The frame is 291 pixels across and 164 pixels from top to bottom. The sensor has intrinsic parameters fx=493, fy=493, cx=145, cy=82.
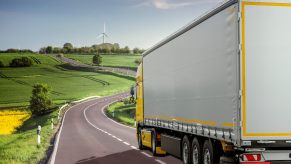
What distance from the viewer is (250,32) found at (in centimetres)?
980

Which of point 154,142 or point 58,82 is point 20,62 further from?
point 154,142

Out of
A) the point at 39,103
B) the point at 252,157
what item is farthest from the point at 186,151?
the point at 39,103

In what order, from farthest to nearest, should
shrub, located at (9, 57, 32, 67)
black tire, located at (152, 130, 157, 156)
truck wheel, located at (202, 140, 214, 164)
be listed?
shrub, located at (9, 57, 32, 67), black tire, located at (152, 130, 157, 156), truck wheel, located at (202, 140, 214, 164)

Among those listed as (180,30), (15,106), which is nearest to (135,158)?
(180,30)

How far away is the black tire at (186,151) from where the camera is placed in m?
13.5

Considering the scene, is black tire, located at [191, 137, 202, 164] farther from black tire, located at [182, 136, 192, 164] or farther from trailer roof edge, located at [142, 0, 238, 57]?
trailer roof edge, located at [142, 0, 238, 57]

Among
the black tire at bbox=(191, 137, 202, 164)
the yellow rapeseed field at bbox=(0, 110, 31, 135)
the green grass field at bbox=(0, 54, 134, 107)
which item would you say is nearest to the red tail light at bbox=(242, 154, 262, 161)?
the black tire at bbox=(191, 137, 202, 164)

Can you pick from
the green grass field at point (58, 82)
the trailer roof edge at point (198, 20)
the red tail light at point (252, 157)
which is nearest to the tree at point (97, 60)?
the green grass field at point (58, 82)

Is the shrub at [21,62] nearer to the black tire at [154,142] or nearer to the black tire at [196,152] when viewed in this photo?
the black tire at [154,142]

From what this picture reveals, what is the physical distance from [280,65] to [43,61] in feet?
559

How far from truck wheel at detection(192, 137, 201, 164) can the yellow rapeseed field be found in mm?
52683

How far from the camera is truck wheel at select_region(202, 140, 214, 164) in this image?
37.6 feet

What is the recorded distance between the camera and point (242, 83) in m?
9.73

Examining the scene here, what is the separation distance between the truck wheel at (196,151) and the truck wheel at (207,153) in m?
0.34
